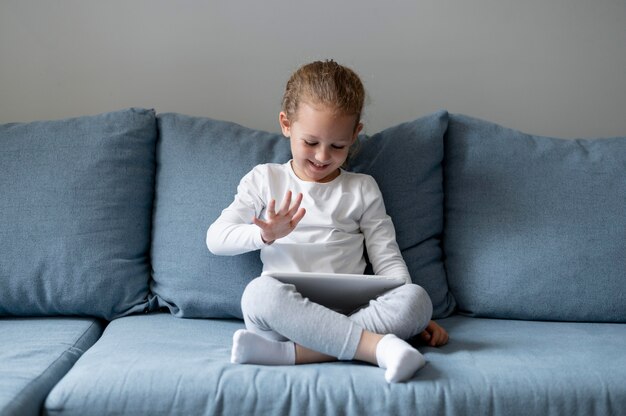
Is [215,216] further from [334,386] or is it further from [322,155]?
[334,386]

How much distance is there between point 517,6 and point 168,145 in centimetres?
120

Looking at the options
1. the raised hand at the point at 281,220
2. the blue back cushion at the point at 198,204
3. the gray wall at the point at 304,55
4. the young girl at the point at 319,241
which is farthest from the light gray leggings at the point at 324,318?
the gray wall at the point at 304,55

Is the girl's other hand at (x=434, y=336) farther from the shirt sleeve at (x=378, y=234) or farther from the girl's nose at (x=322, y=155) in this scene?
the girl's nose at (x=322, y=155)

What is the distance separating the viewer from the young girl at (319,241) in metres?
1.46

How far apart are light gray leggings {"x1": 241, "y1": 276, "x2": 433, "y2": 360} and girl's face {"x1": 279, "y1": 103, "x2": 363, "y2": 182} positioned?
0.35 m

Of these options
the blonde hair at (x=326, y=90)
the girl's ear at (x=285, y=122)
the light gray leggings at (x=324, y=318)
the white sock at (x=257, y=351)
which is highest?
the blonde hair at (x=326, y=90)

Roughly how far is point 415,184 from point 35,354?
1.04 meters

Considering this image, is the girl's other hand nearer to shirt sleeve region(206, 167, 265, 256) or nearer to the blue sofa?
the blue sofa

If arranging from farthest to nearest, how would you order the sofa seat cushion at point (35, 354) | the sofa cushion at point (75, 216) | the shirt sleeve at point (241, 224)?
the sofa cushion at point (75, 216) < the shirt sleeve at point (241, 224) < the sofa seat cushion at point (35, 354)

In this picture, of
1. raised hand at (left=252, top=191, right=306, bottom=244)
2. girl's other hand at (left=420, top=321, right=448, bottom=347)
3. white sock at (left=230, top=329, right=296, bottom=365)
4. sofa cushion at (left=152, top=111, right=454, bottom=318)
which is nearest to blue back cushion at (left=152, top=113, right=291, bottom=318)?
sofa cushion at (left=152, top=111, right=454, bottom=318)

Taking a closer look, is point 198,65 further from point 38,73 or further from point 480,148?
point 480,148

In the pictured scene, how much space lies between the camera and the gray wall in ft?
7.32

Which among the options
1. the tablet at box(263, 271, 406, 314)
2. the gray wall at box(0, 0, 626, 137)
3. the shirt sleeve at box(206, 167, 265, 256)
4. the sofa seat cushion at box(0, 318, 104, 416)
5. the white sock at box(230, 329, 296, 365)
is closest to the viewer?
the sofa seat cushion at box(0, 318, 104, 416)

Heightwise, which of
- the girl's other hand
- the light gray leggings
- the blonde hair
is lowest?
the girl's other hand
